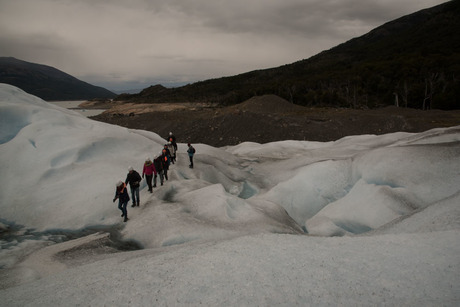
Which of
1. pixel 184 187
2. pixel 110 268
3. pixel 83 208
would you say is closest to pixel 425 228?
pixel 110 268

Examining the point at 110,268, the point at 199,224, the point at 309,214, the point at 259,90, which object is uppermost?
the point at 259,90

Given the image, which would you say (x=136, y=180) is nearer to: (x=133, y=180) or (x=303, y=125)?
(x=133, y=180)

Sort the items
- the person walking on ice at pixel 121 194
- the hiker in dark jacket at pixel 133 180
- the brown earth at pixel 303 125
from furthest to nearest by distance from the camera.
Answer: the brown earth at pixel 303 125
the hiker in dark jacket at pixel 133 180
the person walking on ice at pixel 121 194

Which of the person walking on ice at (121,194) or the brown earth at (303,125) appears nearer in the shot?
the person walking on ice at (121,194)

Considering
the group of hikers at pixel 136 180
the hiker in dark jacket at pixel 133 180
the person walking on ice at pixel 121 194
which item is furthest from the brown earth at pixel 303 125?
the person walking on ice at pixel 121 194

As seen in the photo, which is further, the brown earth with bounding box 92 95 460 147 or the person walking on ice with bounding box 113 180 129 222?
the brown earth with bounding box 92 95 460 147

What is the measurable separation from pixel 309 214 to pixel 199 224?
8632 mm

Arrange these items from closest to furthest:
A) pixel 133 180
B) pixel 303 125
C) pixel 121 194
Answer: pixel 121 194
pixel 133 180
pixel 303 125

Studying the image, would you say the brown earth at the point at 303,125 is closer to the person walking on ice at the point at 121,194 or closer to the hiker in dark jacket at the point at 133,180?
the hiker in dark jacket at the point at 133,180

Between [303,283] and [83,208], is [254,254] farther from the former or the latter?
[83,208]

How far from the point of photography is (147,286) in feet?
20.7

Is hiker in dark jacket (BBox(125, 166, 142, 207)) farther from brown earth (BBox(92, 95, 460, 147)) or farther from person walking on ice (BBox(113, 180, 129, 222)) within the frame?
brown earth (BBox(92, 95, 460, 147))

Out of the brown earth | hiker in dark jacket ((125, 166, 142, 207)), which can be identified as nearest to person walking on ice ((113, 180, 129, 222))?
hiker in dark jacket ((125, 166, 142, 207))

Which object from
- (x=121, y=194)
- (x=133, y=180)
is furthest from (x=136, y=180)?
(x=121, y=194)
